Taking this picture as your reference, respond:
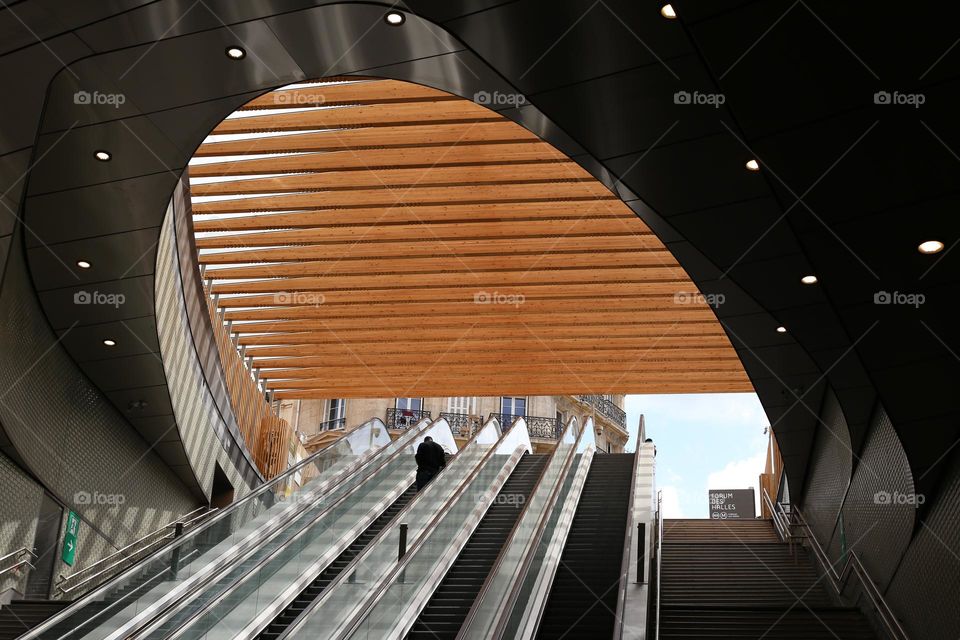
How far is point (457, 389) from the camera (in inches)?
694

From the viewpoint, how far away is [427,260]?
12570 millimetres

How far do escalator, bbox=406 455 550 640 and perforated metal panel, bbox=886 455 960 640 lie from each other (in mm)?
3916

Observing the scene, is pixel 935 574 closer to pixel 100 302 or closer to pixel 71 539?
pixel 100 302

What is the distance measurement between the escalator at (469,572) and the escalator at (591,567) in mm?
798

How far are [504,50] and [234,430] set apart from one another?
1112 centimetres

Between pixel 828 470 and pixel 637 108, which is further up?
pixel 637 108

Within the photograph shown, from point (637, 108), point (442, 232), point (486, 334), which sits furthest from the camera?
point (486, 334)

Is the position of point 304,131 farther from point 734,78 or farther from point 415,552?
point 734,78

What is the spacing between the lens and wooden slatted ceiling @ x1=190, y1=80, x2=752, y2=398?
9656mm

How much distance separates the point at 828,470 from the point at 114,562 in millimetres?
9782

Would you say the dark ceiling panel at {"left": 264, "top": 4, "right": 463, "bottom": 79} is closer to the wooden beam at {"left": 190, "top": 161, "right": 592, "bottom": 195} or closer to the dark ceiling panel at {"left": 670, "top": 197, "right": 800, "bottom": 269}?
the dark ceiling panel at {"left": 670, "top": 197, "right": 800, "bottom": 269}

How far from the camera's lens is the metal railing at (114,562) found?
10.4 m

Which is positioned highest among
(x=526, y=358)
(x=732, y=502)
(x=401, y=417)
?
(x=401, y=417)

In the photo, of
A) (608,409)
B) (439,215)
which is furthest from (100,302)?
(608,409)
